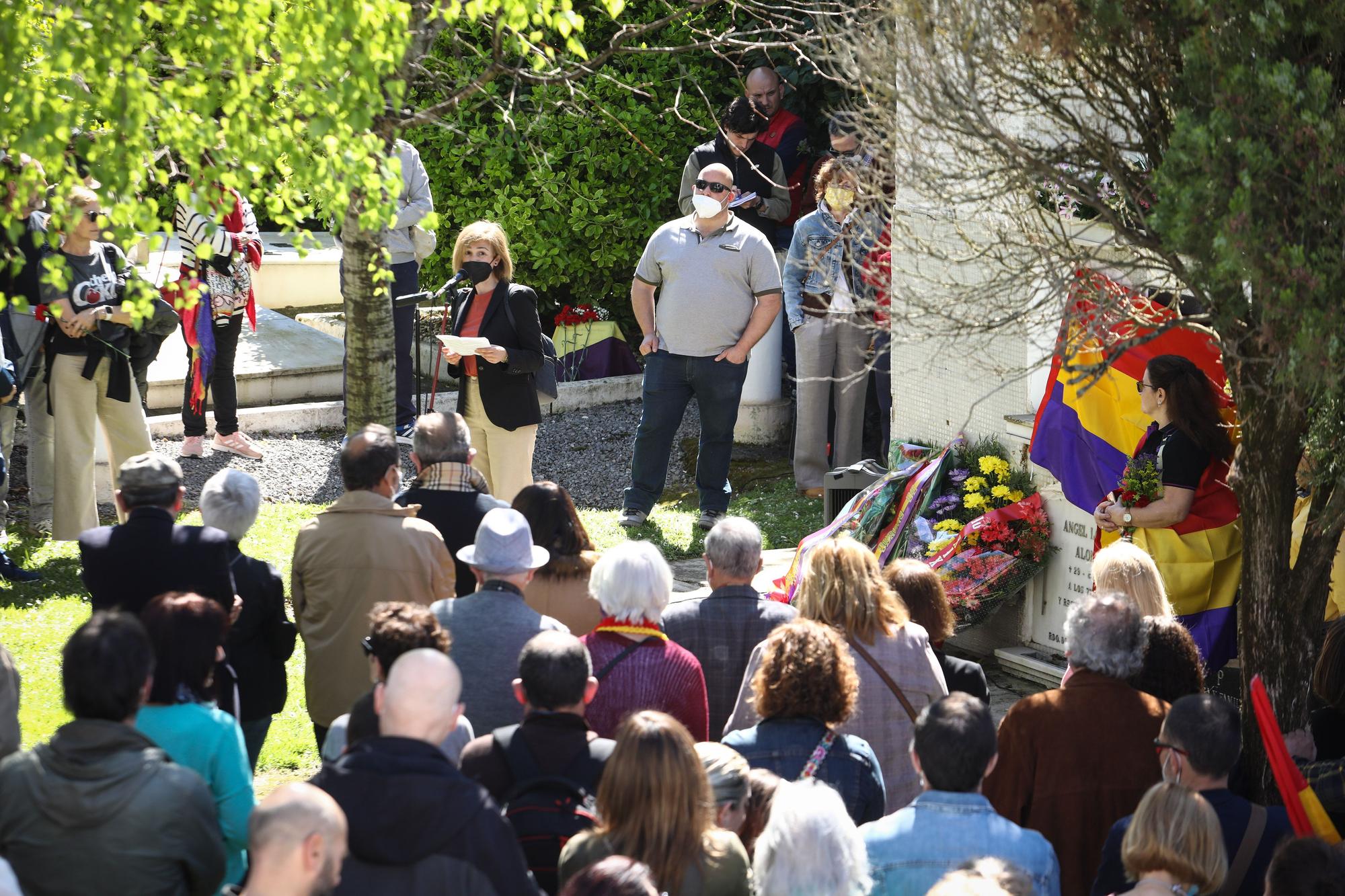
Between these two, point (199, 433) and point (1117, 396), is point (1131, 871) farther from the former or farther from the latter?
point (199, 433)

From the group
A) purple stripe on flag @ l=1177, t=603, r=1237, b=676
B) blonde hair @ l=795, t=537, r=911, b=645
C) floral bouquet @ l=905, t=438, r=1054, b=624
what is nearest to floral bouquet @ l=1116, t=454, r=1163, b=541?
purple stripe on flag @ l=1177, t=603, r=1237, b=676

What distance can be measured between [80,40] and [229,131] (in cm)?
50

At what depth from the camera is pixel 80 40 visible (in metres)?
4.38

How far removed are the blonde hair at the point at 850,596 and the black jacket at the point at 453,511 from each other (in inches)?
56.7

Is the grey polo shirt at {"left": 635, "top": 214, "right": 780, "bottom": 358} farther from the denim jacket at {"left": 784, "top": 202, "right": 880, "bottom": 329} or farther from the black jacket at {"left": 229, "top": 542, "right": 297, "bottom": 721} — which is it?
the black jacket at {"left": 229, "top": 542, "right": 297, "bottom": 721}

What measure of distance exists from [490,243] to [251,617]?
3.37 m

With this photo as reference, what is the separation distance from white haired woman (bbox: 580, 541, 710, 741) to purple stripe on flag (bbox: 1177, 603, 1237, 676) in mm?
2848

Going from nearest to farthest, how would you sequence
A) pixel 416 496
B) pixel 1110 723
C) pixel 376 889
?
pixel 376 889
pixel 1110 723
pixel 416 496

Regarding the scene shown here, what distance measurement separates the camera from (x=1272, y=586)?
5.13 meters

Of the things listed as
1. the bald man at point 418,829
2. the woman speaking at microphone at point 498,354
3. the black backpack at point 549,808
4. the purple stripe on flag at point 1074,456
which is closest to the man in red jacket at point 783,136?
the woman speaking at microphone at point 498,354

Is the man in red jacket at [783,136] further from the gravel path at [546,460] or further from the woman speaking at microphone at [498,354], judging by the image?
the woman speaking at microphone at [498,354]

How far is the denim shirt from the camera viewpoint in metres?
3.78

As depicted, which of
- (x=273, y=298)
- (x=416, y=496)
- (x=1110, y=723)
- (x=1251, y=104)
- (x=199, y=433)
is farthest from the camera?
(x=273, y=298)

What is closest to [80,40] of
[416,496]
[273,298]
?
[416,496]
